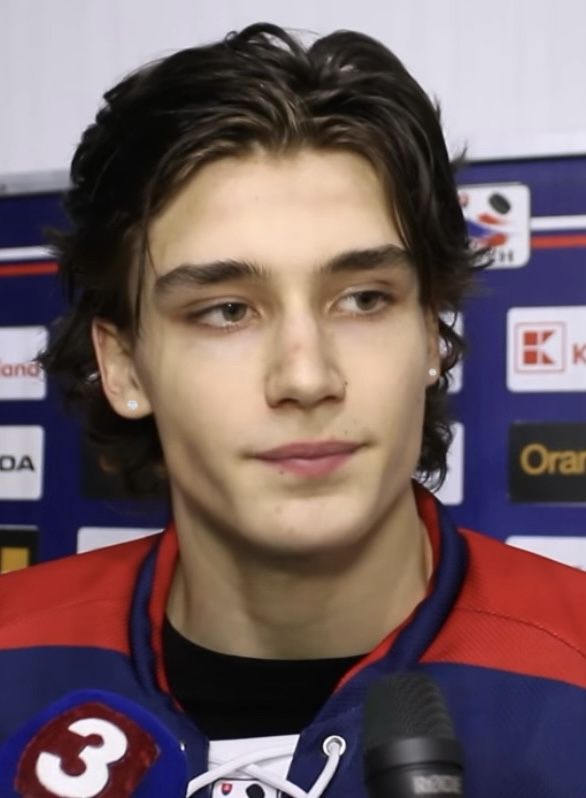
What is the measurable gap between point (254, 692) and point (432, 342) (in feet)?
1.02

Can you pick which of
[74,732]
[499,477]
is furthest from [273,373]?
[499,477]

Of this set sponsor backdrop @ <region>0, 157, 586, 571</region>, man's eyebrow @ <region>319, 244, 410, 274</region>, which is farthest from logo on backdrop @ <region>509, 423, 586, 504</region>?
man's eyebrow @ <region>319, 244, 410, 274</region>

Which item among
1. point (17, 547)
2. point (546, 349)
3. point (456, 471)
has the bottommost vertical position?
point (17, 547)

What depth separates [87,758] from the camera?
70 cm

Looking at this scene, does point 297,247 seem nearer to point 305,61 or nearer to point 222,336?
point 222,336

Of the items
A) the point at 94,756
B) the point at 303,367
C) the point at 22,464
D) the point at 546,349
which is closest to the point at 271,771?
the point at 94,756

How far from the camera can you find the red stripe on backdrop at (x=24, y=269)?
4.68 feet

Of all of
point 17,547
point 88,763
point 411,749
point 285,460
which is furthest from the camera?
point 17,547

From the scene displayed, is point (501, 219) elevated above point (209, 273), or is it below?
below

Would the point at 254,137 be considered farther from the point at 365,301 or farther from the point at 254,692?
the point at 254,692

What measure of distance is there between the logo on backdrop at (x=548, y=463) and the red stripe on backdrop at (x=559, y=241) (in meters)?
0.18

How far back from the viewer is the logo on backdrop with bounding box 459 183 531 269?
48.6 inches

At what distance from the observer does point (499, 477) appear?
1.22 m

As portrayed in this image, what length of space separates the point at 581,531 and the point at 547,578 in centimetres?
26
